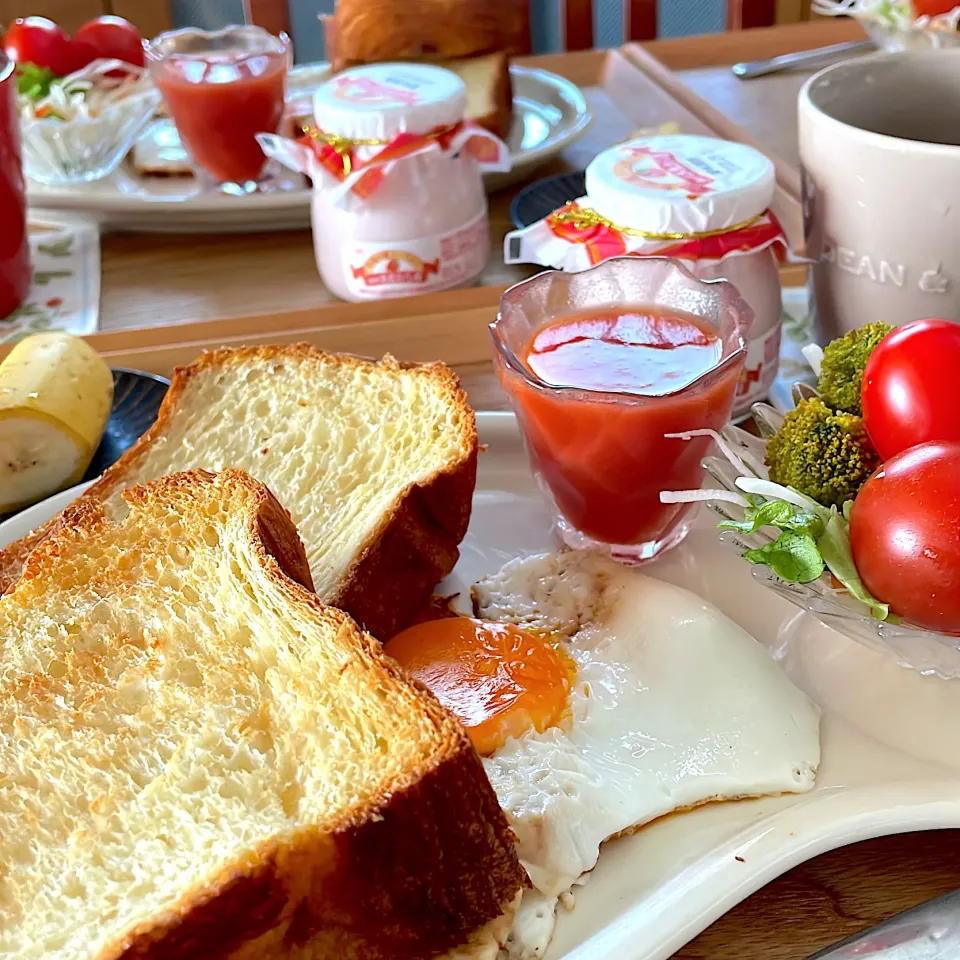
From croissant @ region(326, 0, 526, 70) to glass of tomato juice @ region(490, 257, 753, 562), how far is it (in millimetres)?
1419

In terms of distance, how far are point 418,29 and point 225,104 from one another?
585mm

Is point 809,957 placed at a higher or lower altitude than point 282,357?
lower

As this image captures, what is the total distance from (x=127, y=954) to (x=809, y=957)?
0.62 meters

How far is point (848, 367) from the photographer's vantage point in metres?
1.50

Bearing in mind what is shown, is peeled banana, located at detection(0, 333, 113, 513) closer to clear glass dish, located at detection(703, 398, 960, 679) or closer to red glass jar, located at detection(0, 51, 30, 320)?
red glass jar, located at detection(0, 51, 30, 320)

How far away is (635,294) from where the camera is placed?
1663mm

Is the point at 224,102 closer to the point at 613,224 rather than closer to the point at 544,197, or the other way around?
the point at 544,197

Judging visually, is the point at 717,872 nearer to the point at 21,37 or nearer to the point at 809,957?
the point at 809,957

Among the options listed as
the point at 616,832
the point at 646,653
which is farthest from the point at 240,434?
the point at 616,832

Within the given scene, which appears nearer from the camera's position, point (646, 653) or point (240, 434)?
point (646, 653)

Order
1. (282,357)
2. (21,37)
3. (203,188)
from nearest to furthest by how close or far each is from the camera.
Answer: (282,357), (203,188), (21,37)

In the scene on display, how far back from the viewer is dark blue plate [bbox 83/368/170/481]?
72.0 inches

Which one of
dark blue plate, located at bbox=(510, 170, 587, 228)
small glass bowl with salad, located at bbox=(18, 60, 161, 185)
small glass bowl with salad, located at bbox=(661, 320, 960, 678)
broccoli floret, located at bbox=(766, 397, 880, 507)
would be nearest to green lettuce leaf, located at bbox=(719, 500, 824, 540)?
small glass bowl with salad, located at bbox=(661, 320, 960, 678)

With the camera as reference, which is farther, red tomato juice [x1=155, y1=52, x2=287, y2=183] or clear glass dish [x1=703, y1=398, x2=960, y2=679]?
red tomato juice [x1=155, y1=52, x2=287, y2=183]
